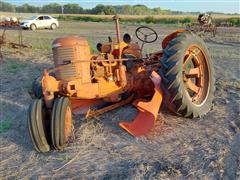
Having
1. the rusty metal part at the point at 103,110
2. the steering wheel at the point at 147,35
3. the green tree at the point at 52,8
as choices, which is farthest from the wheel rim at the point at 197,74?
the green tree at the point at 52,8

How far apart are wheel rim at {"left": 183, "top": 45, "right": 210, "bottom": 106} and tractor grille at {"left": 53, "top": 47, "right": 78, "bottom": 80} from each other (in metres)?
1.76

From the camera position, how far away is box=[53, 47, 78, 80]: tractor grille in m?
5.16

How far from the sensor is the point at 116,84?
5625mm

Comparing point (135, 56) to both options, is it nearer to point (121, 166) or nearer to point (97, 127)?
point (97, 127)

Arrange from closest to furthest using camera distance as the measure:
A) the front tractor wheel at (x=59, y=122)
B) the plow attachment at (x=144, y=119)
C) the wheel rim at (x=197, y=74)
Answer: the front tractor wheel at (x=59, y=122) → the plow attachment at (x=144, y=119) → the wheel rim at (x=197, y=74)

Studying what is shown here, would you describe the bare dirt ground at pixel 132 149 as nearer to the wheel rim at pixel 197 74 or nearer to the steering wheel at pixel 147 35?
the wheel rim at pixel 197 74

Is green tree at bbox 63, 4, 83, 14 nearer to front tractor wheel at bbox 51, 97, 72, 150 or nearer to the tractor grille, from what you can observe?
the tractor grille

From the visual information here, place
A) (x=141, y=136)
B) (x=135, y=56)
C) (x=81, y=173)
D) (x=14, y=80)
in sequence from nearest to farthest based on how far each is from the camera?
(x=81, y=173) < (x=141, y=136) < (x=135, y=56) < (x=14, y=80)

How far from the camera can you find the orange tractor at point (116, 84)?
4.81 m

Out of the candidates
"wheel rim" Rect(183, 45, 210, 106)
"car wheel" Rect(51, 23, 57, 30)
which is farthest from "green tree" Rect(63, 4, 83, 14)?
"wheel rim" Rect(183, 45, 210, 106)

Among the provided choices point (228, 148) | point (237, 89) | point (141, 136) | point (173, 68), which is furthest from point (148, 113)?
point (237, 89)

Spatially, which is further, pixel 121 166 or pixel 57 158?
pixel 57 158

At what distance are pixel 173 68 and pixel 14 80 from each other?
4.76m

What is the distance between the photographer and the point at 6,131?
566 cm
